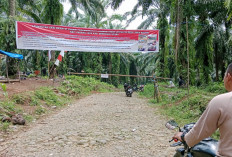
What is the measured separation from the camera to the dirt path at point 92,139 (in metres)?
3.37

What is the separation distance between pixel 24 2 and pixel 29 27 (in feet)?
24.3

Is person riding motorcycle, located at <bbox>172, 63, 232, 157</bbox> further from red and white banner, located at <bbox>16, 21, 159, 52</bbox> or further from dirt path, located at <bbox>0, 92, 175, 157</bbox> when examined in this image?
red and white banner, located at <bbox>16, 21, 159, 52</bbox>

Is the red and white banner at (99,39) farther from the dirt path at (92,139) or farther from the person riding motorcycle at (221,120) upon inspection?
the person riding motorcycle at (221,120)

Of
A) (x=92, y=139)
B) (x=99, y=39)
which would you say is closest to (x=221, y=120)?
(x=92, y=139)

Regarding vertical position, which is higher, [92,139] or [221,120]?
[221,120]

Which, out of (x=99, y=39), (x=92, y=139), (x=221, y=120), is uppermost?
(x=99, y=39)

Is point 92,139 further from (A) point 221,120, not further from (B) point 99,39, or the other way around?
(B) point 99,39

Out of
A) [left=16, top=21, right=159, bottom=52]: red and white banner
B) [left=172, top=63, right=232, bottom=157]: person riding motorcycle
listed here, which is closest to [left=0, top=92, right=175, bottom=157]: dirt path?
[left=172, top=63, right=232, bottom=157]: person riding motorcycle

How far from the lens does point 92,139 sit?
13.1 feet

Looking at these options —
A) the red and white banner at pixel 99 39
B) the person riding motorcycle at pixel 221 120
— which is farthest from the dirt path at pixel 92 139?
the red and white banner at pixel 99 39

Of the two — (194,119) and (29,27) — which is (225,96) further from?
(29,27)

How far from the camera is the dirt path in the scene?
3373mm

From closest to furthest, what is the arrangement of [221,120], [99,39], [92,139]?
1. [221,120]
2. [92,139]
3. [99,39]

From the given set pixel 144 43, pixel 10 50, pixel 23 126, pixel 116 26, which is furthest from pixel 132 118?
pixel 116 26
